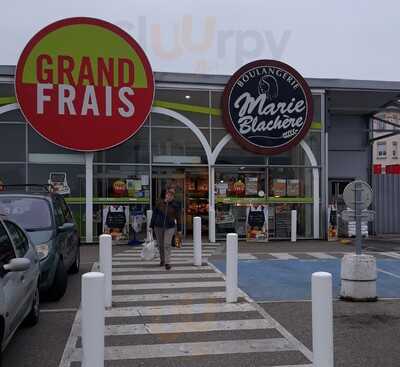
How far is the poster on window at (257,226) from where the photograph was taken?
18938mm

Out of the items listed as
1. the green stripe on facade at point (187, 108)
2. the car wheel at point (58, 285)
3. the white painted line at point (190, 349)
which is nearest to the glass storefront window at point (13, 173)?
the green stripe on facade at point (187, 108)

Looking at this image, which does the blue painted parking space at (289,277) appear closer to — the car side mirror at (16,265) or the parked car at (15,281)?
the parked car at (15,281)

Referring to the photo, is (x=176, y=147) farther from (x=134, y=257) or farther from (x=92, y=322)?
(x=92, y=322)

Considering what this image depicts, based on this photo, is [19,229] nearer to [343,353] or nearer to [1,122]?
[343,353]

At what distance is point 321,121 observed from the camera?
19656mm

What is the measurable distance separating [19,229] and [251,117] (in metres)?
13.1

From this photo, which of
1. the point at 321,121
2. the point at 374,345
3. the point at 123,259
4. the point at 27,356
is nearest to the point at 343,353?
the point at 374,345

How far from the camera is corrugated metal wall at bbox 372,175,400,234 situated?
22.8 m

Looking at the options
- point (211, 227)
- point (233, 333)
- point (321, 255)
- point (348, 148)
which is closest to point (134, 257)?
point (211, 227)

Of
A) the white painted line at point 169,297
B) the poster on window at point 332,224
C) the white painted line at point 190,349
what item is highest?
the poster on window at point 332,224

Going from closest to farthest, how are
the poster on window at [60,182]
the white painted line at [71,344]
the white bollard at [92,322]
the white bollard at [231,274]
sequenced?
the white bollard at [92,322]
the white painted line at [71,344]
the white bollard at [231,274]
the poster on window at [60,182]

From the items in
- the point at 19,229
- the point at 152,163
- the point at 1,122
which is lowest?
the point at 19,229

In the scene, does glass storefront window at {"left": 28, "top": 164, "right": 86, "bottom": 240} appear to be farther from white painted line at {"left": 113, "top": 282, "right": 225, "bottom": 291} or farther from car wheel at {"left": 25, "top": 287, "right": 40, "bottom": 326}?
car wheel at {"left": 25, "top": 287, "right": 40, "bottom": 326}

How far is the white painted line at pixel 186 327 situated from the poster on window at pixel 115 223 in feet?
36.1
